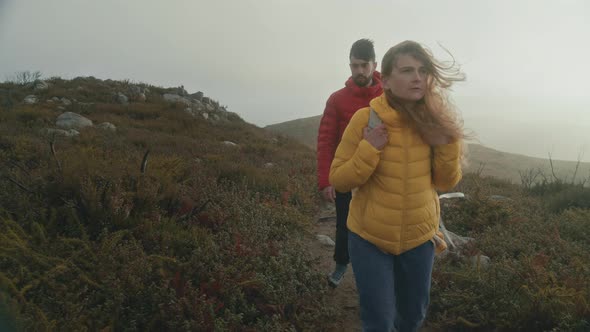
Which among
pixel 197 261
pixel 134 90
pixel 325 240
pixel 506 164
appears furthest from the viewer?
pixel 134 90

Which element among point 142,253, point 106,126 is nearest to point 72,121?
point 106,126

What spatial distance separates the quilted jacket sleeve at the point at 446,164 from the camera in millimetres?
2174

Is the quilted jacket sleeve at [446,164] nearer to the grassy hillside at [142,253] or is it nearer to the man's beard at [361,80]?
the man's beard at [361,80]

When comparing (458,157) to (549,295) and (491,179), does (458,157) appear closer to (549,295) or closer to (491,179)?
(549,295)

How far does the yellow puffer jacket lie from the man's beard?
1.02 meters

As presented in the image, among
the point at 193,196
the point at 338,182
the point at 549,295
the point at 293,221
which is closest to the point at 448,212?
the point at 293,221

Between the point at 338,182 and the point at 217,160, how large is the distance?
6.06 meters

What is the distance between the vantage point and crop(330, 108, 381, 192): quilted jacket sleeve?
2023 millimetres

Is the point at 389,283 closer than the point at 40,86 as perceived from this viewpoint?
Yes

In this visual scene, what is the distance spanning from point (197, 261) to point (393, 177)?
227 centimetres

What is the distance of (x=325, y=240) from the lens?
537 cm

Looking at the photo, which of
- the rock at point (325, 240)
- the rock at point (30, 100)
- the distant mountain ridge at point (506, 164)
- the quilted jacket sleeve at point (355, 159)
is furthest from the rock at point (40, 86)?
the quilted jacket sleeve at point (355, 159)

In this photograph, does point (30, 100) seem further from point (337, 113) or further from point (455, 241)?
point (455, 241)

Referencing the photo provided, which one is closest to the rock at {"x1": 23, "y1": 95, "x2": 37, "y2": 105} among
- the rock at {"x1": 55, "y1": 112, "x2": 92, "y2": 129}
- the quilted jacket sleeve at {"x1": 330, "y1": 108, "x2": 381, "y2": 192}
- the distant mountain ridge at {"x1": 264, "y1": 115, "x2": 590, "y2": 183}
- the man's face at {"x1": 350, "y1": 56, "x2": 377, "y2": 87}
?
the rock at {"x1": 55, "y1": 112, "x2": 92, "y2": 129}
